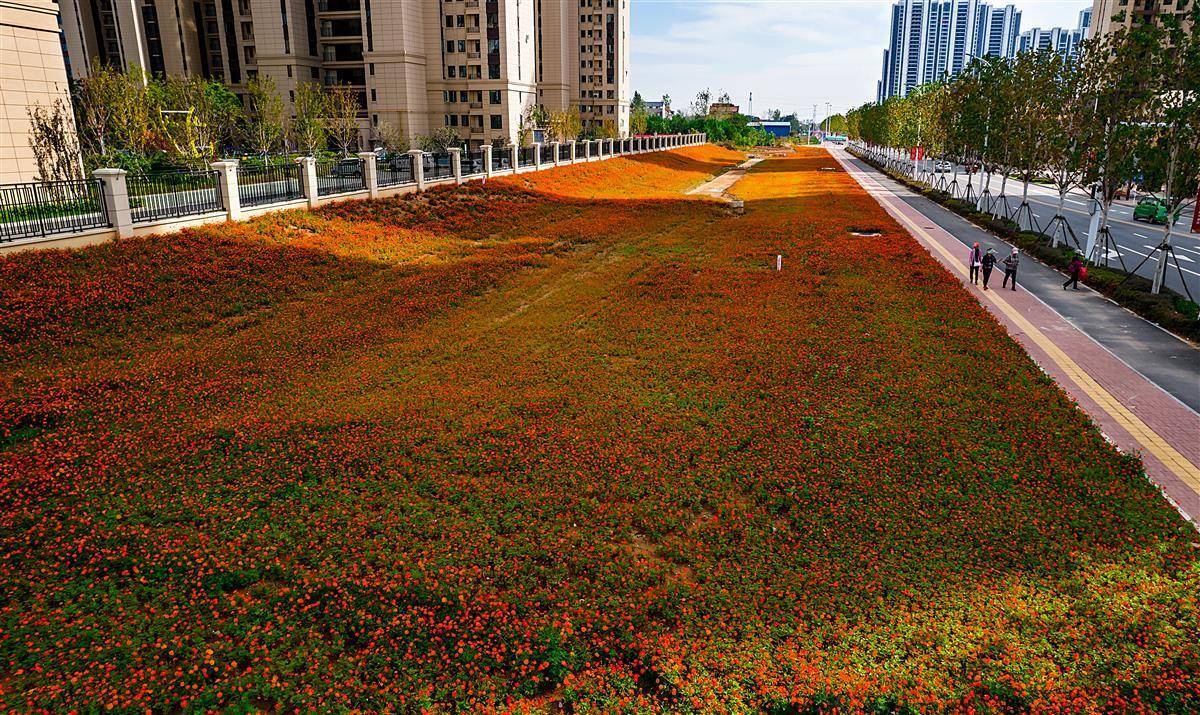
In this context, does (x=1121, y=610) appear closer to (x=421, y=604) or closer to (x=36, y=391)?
(x=421, y=604)

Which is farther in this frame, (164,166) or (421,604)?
(164,166)

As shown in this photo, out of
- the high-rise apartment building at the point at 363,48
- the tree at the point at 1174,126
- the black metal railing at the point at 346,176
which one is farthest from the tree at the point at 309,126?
the tree at the point at 1174,126

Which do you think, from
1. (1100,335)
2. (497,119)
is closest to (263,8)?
(497,119)

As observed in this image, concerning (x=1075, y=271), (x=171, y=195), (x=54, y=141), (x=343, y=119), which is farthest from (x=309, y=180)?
(x=343, y=119)

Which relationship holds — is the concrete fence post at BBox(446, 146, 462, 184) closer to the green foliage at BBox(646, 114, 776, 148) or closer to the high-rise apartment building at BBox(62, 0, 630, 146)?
the high-rise apartment building at BBox(62, 0, 630, 146)

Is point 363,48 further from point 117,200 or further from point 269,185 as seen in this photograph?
point 117,200
